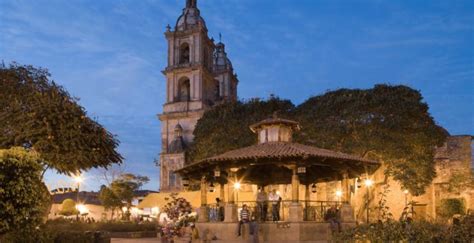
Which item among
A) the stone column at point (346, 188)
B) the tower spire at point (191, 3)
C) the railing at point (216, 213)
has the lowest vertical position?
the railing at point (216, 213)

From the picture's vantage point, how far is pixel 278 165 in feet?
73.3

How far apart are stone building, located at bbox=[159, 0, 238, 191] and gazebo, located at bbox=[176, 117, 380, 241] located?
33662 millimetres

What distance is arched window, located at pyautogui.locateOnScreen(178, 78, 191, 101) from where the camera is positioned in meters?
63.3

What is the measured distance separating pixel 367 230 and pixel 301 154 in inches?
362

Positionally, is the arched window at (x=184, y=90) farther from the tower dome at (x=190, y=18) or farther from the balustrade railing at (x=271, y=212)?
the balustrade railing at (x=271, y=212)

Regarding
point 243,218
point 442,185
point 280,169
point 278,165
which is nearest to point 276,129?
Result: point 280,169

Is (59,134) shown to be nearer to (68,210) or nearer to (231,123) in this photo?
(231,123)

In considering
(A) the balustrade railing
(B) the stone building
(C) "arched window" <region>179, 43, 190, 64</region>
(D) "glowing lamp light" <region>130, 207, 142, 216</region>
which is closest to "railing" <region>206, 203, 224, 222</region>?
(A) the balustrade railing

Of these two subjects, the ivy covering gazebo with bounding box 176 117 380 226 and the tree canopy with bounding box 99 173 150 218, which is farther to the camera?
the tree canopy with bounding box 99 173 150 218

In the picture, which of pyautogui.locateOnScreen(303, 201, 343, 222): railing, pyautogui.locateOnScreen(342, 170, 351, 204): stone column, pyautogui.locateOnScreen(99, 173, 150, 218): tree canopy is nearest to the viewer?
pyautogui.locateOnScreen(303, 201, 343, 222): railing

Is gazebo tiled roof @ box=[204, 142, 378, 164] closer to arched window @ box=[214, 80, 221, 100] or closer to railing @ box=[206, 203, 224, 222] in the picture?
railing @ box=[206, 203, 224, 222]

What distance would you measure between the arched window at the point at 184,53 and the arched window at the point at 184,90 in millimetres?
2555

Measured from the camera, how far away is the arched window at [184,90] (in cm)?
6333

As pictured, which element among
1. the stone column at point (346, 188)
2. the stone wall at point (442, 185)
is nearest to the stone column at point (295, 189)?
the stone column at point (346, 188)
